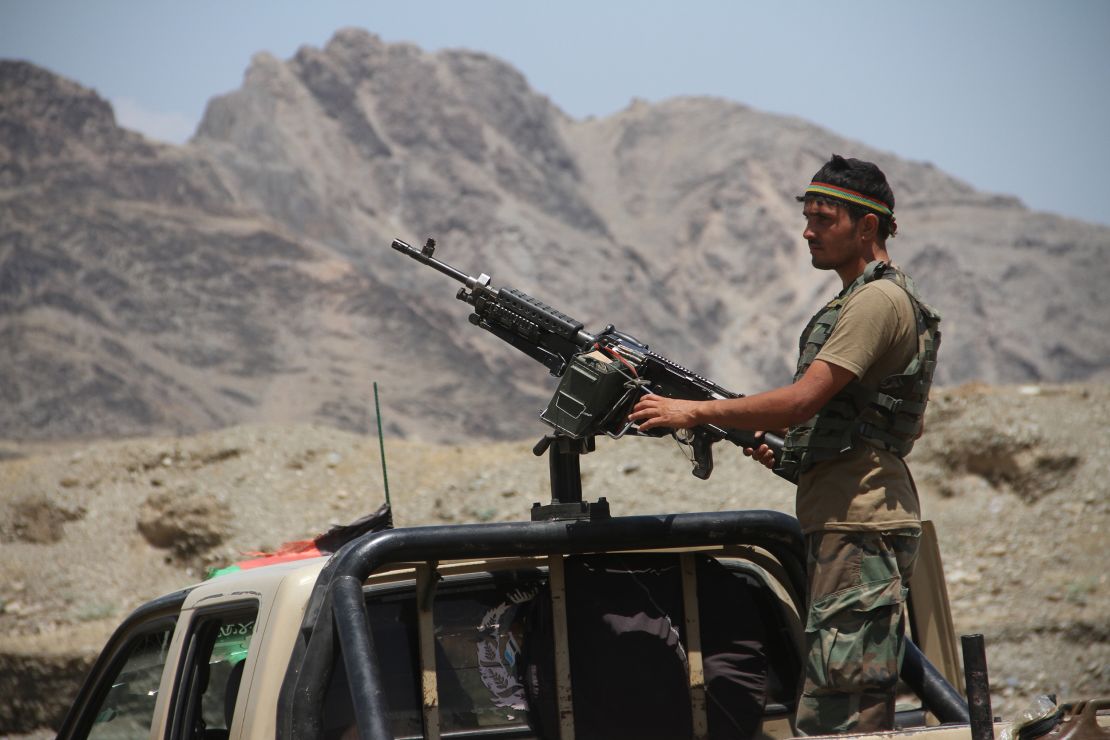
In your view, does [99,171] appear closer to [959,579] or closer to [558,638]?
[959,579]

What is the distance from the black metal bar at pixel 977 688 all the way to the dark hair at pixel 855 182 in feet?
3.85

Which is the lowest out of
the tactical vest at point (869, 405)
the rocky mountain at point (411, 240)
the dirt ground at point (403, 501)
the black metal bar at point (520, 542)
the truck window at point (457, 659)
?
the dirt ground at point (403, 501)

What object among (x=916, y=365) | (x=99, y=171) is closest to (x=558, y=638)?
(x=916, y=365)

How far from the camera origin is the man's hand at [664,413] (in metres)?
2.90

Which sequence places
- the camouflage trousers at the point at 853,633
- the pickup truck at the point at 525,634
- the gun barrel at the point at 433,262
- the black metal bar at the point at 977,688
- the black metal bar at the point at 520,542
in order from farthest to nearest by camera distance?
the gun barrel at the point at 433,262 < the camouflage trousers at the point at 853,633 < the pickup truck at the point at 525,634 < the black metal bar at the point at 520,542 < the black metal bar at the point at 977,688

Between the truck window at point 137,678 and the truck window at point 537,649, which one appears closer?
the truck window at point 537,649

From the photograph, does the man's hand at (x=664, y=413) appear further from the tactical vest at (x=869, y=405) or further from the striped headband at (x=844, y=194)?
the striped headband at (x=844, y=194)

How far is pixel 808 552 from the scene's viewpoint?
116 inches

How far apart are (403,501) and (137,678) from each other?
42.0 ft

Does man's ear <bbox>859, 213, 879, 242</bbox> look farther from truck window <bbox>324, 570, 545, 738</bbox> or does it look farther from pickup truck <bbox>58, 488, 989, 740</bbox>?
truck window <bbox>324, 570, 545, 738</bbox>

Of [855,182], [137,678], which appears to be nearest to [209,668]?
[137,678]

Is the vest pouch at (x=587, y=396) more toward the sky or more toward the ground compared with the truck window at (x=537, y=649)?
more toward the sky

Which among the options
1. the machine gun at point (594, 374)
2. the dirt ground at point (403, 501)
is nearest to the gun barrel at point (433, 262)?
the machine gun at point (594, 374)

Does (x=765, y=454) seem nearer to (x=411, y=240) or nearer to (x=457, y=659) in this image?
(x=457, y=659)
